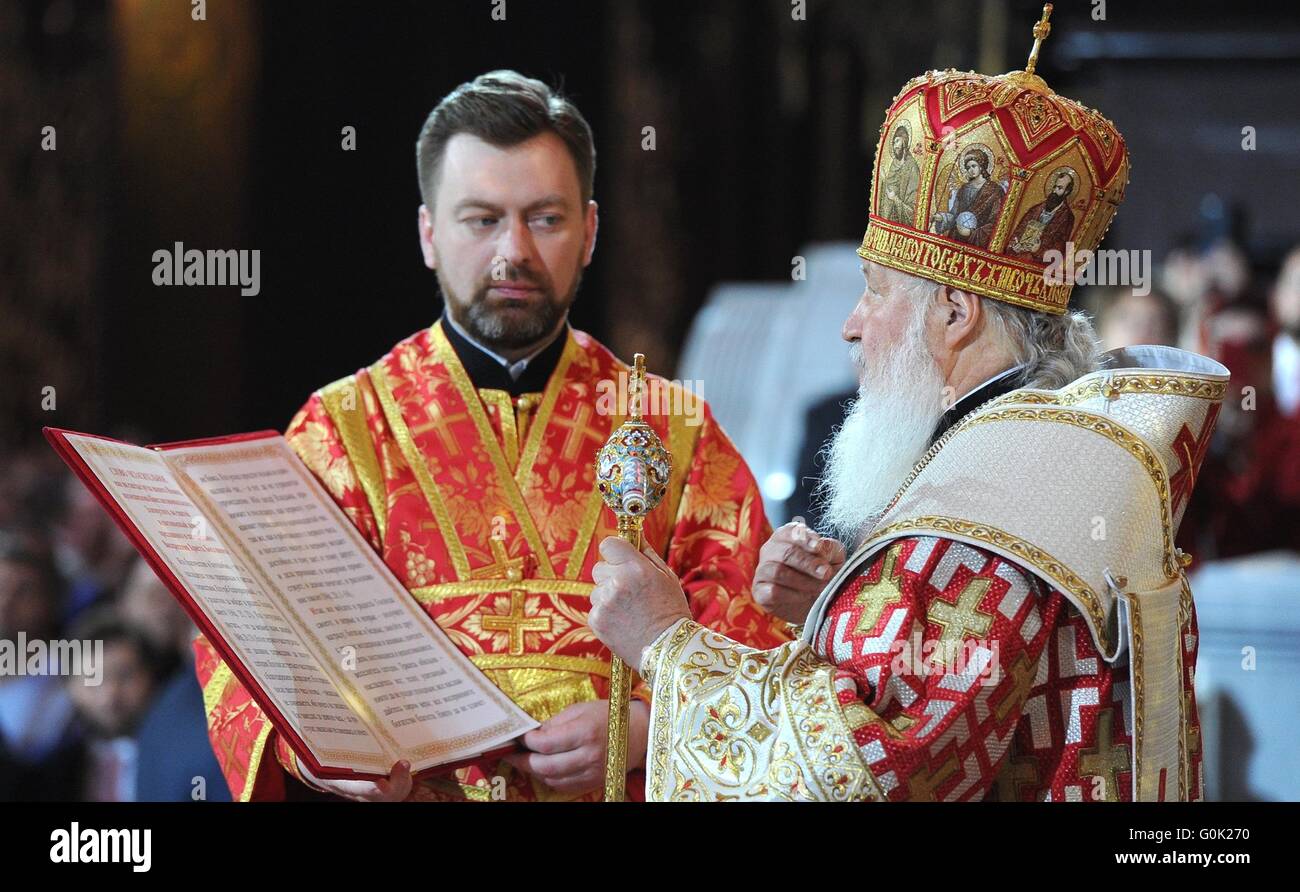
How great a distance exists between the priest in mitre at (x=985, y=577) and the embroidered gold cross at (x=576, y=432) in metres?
0.66

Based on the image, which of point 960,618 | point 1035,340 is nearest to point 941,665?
point 960,618

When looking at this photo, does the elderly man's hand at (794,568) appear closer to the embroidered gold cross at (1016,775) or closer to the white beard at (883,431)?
the white beard at (883,431)

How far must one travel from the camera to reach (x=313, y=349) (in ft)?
19.9

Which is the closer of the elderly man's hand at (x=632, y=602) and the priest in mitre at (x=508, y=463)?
the elderly man's hand at (x=632, y=602)

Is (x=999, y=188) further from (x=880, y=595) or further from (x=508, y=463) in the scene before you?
(x=508, y=463)

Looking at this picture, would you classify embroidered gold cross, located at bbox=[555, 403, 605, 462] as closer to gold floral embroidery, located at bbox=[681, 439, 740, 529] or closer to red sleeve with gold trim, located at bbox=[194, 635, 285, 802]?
gold floral embroidery, located at bbox=[681, 439, 740, 529]

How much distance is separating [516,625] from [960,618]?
980mm

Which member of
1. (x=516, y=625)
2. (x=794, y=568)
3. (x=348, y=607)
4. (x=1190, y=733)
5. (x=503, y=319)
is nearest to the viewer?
(x=1190, y=733)

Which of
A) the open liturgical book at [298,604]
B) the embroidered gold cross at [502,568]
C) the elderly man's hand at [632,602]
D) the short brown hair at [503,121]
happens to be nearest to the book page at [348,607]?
the open liturgical book at [298,604]

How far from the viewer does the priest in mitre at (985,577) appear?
100 inches

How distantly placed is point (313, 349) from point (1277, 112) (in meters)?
6.23

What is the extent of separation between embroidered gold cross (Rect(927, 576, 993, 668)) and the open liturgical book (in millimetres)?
889

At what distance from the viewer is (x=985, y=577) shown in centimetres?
258
